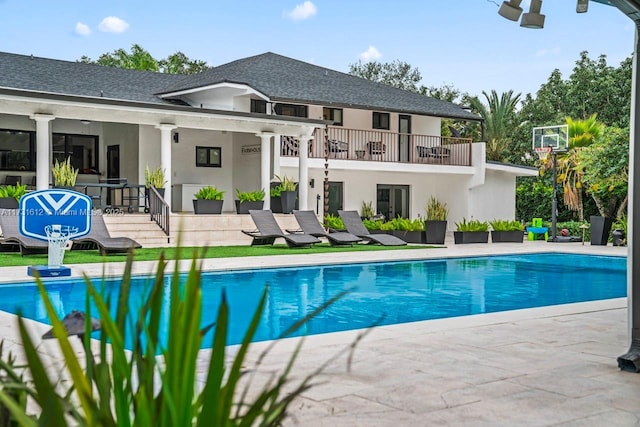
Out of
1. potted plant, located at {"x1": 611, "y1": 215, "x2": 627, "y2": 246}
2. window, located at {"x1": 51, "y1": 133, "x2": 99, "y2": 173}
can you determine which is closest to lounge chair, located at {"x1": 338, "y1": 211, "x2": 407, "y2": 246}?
potted plant, located at {"x1": 611, "y1": 215, "x2": 627, "y2": 246}

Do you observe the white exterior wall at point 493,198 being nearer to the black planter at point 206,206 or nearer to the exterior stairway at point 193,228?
the exterior stairway at point 193,228

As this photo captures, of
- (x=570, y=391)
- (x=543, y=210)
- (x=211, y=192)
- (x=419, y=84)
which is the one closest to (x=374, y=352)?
(x=570, y=391)

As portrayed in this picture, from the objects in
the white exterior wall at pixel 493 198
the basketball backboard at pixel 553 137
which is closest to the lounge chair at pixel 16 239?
the basketball backboard at pixel 553 137

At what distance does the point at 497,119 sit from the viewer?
40281mm

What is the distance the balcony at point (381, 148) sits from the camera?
2439 centimetres

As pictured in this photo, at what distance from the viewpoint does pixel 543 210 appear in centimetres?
3177

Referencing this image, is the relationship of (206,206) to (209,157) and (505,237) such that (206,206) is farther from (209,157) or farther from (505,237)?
(505,237)

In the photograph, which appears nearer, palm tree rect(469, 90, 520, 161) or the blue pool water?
the blue pool water

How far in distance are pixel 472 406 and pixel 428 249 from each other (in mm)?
14428

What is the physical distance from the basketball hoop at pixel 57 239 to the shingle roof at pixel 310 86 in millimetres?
10757

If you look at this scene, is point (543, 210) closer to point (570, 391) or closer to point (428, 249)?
point (428, 249)

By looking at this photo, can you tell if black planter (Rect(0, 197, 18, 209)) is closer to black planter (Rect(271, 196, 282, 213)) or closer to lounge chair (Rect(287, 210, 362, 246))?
lounge chair (Rect(287, 210, 362, 246))

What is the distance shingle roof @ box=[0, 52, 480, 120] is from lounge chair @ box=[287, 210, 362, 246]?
5214 mm

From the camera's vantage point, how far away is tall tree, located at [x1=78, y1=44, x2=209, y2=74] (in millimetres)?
36781
